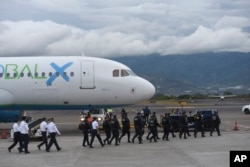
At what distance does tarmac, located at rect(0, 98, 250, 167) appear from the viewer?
64.5ft

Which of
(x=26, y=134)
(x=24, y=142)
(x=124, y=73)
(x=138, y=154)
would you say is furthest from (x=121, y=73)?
(x=138, y=154)

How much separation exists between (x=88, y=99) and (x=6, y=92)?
542 centimetres

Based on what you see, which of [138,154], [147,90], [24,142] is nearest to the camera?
[138,154]

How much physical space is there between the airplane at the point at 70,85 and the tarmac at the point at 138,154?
4720mm

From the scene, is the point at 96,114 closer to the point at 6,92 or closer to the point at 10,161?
the point at 6,92

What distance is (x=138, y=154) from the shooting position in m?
22.3

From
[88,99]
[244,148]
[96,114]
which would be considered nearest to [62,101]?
[88,99]

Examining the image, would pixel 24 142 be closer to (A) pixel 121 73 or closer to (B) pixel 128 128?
(B) pixel 128 128

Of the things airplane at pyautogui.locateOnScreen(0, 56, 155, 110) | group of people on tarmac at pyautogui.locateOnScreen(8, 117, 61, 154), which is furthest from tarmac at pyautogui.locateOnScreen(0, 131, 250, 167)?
airplane at pyautogui.locateOnScreen(0, 56, 155, 110)

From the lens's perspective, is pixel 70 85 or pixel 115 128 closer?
pixel 115 128

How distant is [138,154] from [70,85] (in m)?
→ 12.1

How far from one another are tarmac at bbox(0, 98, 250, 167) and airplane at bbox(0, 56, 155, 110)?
4720 mm

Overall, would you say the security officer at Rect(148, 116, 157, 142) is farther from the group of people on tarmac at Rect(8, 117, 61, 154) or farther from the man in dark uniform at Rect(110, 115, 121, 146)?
the group of people on tarmac at Rect(8, 117, 61, 154)

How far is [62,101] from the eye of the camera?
110ft
